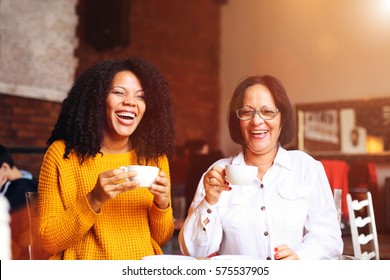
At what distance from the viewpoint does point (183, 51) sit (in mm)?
5086

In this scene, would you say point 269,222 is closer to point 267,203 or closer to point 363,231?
point 267,203

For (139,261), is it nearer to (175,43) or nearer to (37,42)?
(37,42)

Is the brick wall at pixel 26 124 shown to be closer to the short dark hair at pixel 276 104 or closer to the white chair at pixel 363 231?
the white chair at pixel 363 231

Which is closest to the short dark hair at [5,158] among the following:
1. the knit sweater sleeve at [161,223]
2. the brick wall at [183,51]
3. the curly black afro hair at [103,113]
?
the curly black afro hair at [103,113]

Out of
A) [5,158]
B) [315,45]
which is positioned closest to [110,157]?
[5,158]

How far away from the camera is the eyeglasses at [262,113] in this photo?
1.32 m

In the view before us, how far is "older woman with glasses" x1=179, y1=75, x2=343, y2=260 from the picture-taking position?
1240 millimetres

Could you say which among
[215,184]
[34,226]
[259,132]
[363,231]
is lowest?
[363,231]

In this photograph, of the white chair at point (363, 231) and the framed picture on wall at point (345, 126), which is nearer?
the white chair at point (363, 231)

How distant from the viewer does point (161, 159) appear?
1365 mm

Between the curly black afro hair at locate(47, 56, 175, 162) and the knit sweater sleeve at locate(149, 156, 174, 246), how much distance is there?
0.22ft

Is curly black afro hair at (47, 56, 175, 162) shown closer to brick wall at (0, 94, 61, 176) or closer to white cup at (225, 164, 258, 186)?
white cup at (225, 164, 258, 186)

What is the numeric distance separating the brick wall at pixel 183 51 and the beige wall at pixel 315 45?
209mm

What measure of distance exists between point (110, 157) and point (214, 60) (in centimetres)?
412
